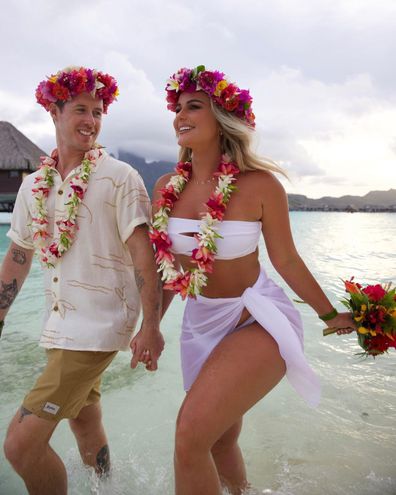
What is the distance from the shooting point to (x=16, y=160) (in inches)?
1179

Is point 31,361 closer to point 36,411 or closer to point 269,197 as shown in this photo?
point 36,411

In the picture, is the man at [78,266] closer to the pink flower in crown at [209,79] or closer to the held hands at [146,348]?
the held hands at [146,348]

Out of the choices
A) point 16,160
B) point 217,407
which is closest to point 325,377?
point 217,407

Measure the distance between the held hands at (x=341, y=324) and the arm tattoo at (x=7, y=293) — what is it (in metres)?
1.90

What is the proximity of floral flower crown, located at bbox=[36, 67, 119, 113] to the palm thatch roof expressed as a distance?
28.8 meters

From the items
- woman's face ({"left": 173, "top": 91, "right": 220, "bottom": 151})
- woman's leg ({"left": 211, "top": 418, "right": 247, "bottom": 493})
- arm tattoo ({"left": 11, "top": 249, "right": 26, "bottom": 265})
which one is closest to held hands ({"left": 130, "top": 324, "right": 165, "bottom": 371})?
woman's leg ({"left": 211, "top": 418, "right": 247, "bottom": 493})

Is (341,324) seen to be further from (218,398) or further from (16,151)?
(16,151)

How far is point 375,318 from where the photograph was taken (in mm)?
2666

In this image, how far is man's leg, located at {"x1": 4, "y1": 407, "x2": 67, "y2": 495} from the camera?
7.66 feet

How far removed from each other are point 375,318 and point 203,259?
1.05 meters

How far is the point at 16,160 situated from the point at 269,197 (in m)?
30.4

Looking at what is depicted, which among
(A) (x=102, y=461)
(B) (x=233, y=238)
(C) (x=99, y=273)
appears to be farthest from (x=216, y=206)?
(A) (x=102, y=461)

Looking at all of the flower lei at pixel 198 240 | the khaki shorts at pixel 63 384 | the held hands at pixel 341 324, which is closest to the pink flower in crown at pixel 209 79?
the flower lei at pixel 198 240

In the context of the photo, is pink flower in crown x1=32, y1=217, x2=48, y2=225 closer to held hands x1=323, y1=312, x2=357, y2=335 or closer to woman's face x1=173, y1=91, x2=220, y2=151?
woman's face x1=173, y1=91, x2=220, y2=151
